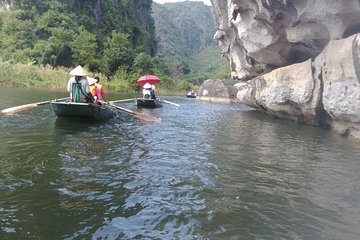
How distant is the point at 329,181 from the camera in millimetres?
6070

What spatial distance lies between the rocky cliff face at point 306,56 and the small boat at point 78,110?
668cm

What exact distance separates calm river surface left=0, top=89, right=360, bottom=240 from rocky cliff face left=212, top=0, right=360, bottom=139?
1.52 metres

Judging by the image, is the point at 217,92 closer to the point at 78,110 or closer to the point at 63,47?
the point at 63,47

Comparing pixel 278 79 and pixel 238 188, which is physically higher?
pixel 278 79

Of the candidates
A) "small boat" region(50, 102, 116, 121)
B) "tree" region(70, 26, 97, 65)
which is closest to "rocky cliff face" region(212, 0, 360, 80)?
"small boat" region(50, 102, 116, 121)

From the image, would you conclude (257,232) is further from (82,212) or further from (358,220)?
(82,212)

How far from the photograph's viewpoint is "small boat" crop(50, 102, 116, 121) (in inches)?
406

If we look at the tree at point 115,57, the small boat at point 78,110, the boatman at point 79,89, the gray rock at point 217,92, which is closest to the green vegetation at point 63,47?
the tree at point 115,57

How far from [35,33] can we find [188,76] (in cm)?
3641

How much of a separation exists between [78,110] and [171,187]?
5984 millimetres

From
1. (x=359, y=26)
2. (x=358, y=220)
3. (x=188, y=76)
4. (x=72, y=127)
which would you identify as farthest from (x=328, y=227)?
(x=188, y=76)

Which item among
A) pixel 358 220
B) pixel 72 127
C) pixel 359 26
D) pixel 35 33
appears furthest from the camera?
pixel 35 33

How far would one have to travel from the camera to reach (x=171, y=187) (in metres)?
5.45

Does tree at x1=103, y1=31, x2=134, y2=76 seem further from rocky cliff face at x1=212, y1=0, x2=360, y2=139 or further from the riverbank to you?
rocky cliff face at x1=212, y1=0, x2=360, y2=139
